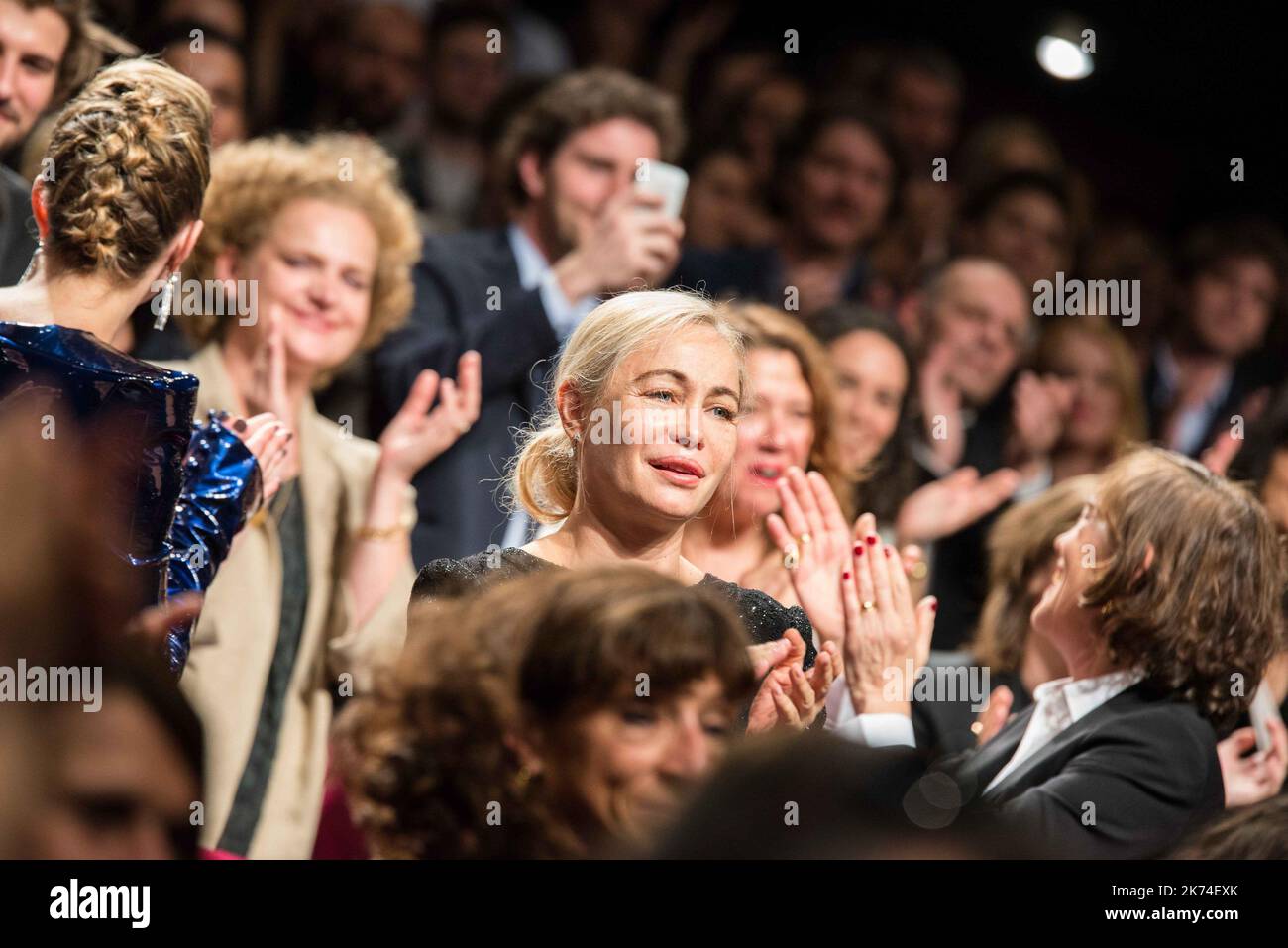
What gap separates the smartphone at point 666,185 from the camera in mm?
3492

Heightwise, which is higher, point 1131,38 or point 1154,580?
point 1131,38

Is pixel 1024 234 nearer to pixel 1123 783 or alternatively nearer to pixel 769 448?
pixel 769 448

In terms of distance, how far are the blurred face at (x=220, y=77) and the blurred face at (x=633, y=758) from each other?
215 centimetres

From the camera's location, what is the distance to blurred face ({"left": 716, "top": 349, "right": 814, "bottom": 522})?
3.03 meters

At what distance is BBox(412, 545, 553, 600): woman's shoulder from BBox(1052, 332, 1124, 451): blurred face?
7.74ft

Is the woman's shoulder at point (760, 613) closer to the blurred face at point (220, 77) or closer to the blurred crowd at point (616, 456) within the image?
the blurred crowd at point (616, 456)

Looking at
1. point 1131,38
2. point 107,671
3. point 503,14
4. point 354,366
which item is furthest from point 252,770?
point 1131,38

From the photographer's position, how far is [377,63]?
4.02m

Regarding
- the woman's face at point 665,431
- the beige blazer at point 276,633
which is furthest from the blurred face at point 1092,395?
the woman's face at point 665,431

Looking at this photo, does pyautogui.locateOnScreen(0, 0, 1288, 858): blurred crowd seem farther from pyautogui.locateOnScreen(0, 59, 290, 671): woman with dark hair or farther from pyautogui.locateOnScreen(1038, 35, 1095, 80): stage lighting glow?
pyautogui.locateOnScreen(1038, 35, 1095, 80): stage lighting glow

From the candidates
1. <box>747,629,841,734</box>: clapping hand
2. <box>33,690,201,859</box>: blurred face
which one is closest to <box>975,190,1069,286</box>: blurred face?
<box>747,629,841,734</box>: clapping hand
